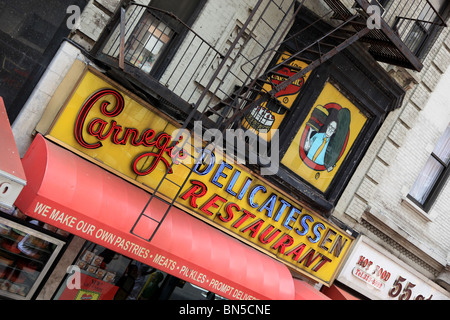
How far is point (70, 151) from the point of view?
7.36 metres

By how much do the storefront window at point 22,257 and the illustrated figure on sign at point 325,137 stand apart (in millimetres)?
5140

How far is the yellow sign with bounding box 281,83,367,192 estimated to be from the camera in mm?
9867

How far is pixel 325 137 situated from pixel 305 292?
3194mm

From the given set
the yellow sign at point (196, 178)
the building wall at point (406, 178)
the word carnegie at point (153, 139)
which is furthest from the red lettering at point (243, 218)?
the building wall at point (406, 178)

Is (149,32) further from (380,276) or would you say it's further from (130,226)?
(380,276)

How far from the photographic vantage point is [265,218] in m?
9.63

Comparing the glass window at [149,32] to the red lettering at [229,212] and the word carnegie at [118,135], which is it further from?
the red lettering at [229,212]

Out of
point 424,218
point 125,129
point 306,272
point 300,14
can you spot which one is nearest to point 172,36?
point 125,129

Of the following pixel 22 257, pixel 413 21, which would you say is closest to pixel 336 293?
pixel 413 21

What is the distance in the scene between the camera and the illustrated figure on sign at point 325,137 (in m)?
9.93

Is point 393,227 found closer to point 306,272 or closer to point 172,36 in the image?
point 306,272

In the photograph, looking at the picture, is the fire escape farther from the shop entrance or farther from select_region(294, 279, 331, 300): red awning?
select_region(294, 279, 331, 300): red awning

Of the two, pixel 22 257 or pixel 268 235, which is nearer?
pixel 22 257
